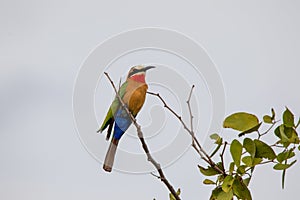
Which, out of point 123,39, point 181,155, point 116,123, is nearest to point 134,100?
point 116,123

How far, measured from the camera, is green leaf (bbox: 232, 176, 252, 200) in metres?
1.71

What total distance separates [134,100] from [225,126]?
208 centimetres

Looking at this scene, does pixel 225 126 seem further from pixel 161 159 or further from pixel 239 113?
pixel 161 159

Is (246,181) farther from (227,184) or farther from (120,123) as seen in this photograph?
(120,123)

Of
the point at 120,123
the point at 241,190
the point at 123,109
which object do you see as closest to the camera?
the point at 241,190

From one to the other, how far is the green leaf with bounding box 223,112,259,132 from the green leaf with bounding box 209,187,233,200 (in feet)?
0.77

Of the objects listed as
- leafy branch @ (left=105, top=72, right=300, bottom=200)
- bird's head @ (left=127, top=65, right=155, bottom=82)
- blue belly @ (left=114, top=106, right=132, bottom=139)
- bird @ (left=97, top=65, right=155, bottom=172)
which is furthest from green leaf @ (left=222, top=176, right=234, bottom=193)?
bird's head @ (left=127, top=65, right=155, bottom=82)

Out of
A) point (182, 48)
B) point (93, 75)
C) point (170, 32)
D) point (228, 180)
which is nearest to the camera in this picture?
point (228, 180)

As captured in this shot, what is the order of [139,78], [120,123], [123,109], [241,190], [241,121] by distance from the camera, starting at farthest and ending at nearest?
[139,78]
[123,109]
[120,123]
[241,121]
[241,190]

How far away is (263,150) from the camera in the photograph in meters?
1.77

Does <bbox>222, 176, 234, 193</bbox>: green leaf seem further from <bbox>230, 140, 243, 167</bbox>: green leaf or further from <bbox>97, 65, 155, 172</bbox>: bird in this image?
<bbox>97, 65, 155, 172</bbox>: bird

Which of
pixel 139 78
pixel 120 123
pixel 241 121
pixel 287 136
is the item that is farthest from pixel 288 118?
pixel 139 78

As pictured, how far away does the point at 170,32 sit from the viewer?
11.2 feet

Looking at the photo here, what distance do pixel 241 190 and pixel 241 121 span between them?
0.26 metres
